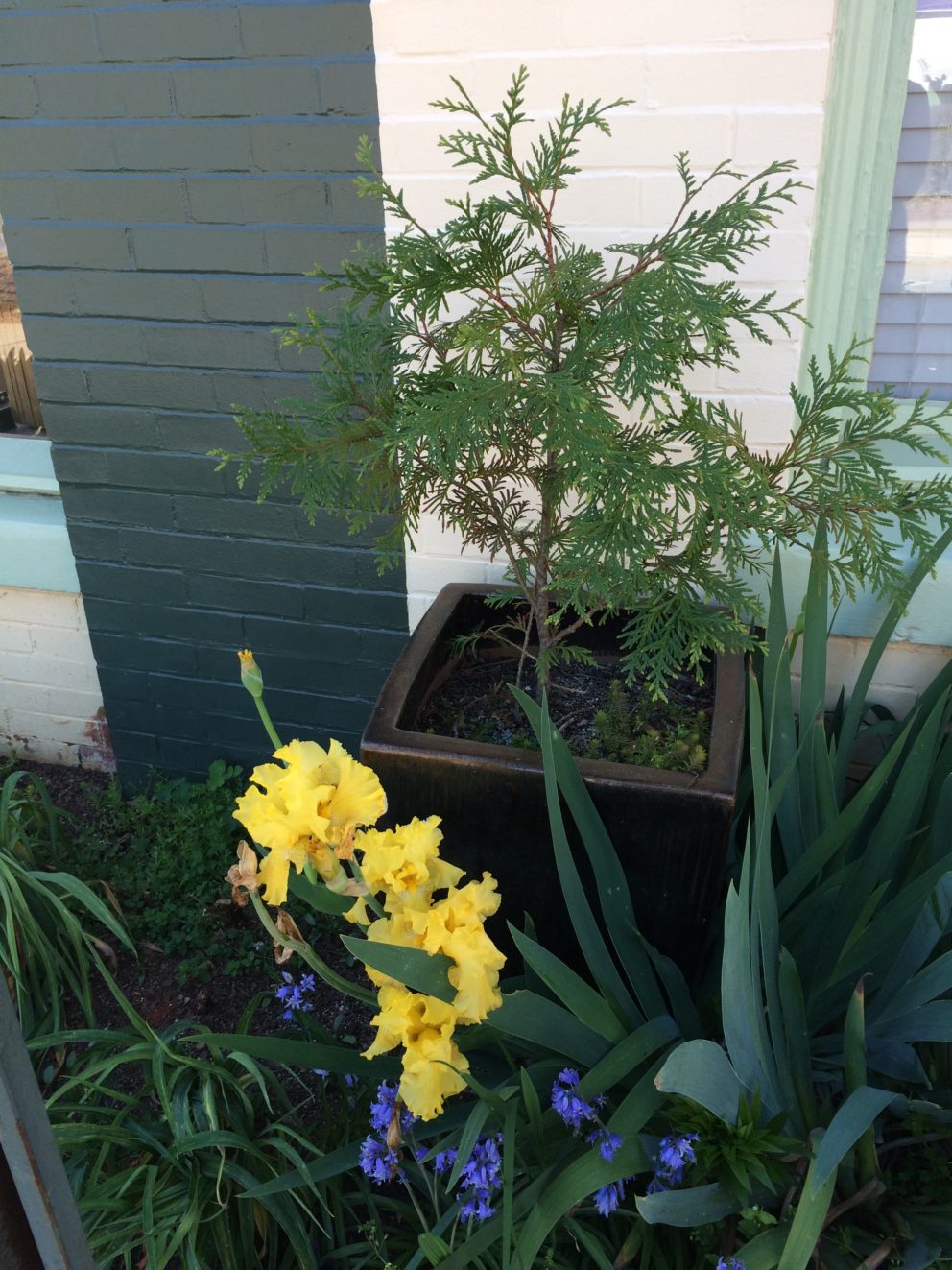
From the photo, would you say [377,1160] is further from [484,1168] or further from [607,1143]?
[607,1143]

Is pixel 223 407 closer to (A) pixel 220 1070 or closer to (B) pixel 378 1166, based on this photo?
(A) pixel 220 1070

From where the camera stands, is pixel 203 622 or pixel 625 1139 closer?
pixel 625 1139

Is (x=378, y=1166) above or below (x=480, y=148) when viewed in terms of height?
below

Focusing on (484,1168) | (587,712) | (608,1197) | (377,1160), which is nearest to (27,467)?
(587,712)

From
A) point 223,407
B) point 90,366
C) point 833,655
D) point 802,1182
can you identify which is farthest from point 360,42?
point 802,1182

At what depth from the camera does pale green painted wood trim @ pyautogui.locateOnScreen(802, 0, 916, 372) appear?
1.67 meters

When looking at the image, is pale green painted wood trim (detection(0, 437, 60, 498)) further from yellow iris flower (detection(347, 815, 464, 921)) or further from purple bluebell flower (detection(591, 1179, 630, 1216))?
purple bluebell flower (detection(591, 1179, 630, 1216))

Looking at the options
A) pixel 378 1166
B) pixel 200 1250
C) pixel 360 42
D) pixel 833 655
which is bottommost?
pixel 200 1250

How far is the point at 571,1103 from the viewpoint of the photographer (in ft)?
4.02

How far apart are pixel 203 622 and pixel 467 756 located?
1198mm

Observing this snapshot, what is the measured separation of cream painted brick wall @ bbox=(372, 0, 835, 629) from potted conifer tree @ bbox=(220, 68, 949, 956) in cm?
13

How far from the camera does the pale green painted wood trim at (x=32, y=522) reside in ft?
8.36

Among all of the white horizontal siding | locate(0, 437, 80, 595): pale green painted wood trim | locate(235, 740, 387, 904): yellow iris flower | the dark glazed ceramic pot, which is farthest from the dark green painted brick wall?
locate(235, 740, 387, 904): yellow iris flower

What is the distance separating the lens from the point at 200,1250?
1436 millimetres
